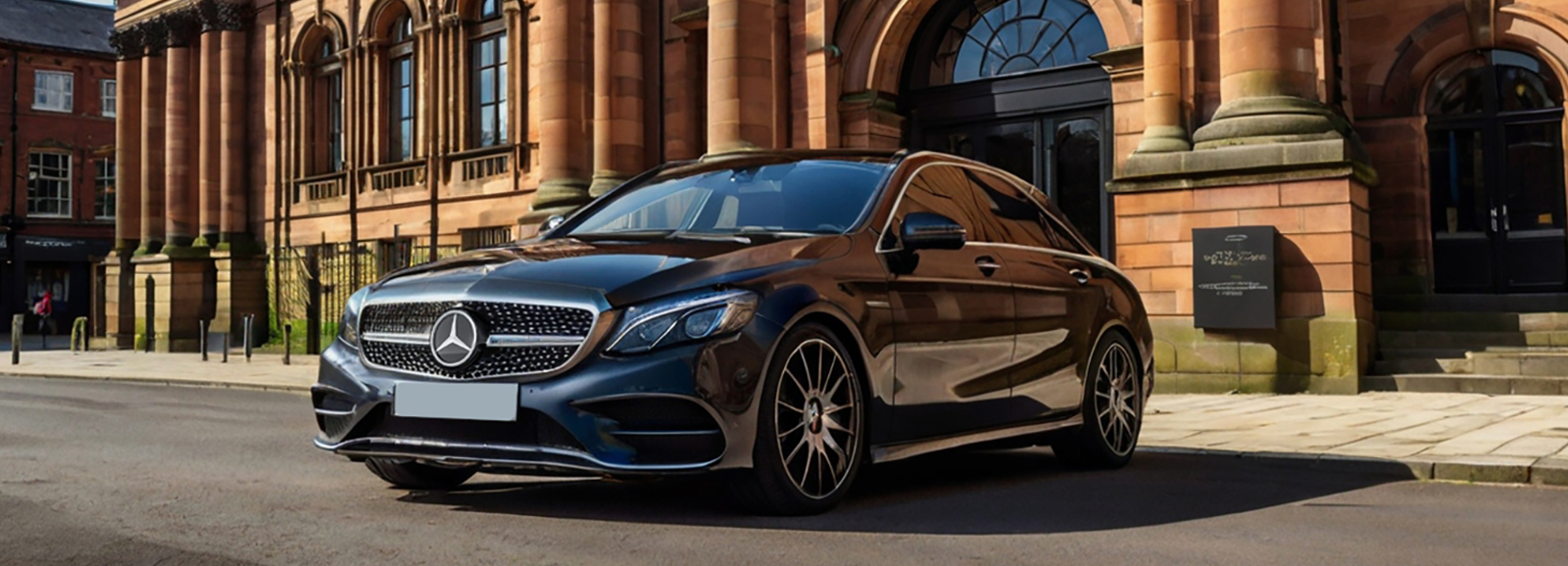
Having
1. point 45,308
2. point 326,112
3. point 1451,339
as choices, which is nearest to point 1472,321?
point 1451,339

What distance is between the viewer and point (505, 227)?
88.4 ft

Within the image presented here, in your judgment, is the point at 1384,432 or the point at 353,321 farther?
the point at 1384,432

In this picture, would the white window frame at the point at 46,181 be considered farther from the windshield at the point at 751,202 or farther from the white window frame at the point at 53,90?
the windshield at the point at 751,202

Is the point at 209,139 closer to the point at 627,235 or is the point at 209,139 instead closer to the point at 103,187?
the point at 103,187

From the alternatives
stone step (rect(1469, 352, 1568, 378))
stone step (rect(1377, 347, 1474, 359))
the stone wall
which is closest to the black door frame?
the stone wall

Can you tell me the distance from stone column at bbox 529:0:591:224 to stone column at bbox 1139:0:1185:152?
35.3ft

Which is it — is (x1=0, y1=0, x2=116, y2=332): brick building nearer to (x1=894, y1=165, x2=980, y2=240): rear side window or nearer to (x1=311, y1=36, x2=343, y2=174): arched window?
(x1=311, y1=36, x2=343, y2=174): arched window

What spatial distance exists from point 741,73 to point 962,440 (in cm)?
1529

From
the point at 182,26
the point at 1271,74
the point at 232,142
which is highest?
the point at 182,26

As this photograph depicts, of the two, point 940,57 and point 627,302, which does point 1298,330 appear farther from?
point 627,302

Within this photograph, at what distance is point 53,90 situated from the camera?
55.5 metres

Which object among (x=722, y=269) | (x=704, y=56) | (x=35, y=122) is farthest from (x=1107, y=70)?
(x=35, y=122)

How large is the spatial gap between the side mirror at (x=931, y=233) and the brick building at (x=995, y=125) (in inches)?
377

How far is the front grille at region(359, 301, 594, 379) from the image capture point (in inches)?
212
